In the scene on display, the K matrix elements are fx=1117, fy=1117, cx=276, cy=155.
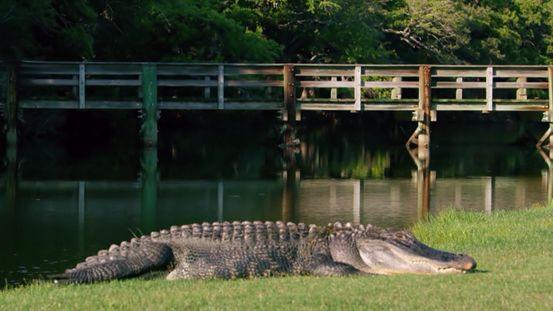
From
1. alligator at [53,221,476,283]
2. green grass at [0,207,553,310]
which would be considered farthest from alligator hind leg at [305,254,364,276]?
green grass at [0,207,553,310]

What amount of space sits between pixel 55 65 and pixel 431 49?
20.1m

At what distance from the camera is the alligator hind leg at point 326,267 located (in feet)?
37.5

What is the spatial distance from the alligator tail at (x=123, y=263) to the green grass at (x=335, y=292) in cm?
41

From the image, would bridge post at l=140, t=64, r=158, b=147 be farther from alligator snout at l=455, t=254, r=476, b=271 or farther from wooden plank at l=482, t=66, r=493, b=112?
alligator snout at l=455, t=254, r=476, b=271

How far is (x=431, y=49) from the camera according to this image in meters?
46.2

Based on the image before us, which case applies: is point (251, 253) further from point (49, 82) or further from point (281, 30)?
point (281, 30)

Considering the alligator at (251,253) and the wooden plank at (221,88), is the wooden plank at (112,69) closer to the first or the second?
the wooden plank at (221,88)

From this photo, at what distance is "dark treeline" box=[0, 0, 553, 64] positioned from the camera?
→ 32.0m

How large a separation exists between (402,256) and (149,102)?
20.3 metres

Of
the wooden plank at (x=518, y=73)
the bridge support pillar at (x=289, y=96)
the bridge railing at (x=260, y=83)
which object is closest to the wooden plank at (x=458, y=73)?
the bridge railing at (x=260, y=83)

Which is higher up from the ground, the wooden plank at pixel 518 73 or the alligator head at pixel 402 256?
the wooden plank at pixel 518 73

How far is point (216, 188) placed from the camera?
2312 centimetres

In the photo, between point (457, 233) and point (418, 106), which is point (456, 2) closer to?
point (418, 106)

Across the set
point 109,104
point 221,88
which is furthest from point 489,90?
point 109,104
